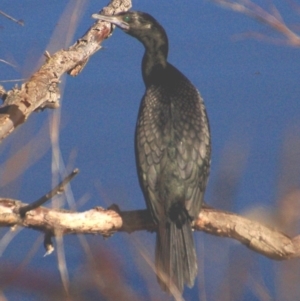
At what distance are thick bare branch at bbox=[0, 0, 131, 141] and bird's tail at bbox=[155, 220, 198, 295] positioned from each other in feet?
2.02

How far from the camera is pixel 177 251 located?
2.89 meters

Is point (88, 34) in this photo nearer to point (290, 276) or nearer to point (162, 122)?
point (162, 122)

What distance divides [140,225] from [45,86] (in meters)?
0.63

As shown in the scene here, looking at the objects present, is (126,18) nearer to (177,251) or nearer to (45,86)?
(45,86)

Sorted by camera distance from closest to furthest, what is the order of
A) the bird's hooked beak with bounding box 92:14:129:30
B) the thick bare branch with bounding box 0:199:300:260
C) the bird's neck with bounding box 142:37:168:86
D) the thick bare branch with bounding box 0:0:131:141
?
the thick bare branch with bounding box 0:199:300:260 < the thick bare branch with bounding box 0:0:131:141 < the bird's hooked beak with bounding box 92:14:129:30 < the bird's neck with bounding box 142:37:168:86

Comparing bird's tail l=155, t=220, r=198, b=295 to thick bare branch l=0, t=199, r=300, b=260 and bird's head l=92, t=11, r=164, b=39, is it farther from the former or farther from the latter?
bird's head l=92, t=11, r=164, b=39

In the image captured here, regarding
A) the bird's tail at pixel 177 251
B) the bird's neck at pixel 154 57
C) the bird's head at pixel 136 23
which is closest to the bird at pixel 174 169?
the bird's tail at pixel 177 251

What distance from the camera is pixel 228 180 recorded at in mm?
1229

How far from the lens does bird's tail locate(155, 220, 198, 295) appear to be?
2.86 metres

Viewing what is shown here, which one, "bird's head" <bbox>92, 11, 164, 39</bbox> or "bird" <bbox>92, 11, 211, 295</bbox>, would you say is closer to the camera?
"bird" <bbox>92, 11, 211, 295</bbox>

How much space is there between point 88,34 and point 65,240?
1.00m

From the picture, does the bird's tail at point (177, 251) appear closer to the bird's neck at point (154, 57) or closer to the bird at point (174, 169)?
the bird at point (174, 169)

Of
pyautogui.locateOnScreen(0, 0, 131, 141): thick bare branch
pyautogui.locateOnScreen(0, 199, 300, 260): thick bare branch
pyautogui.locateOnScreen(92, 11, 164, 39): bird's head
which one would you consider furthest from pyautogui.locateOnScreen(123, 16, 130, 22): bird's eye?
pyautogui.locateOnScreen(0, 199, 300, 260): thick bare branch

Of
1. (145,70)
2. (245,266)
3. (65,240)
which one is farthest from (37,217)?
(245,266)
